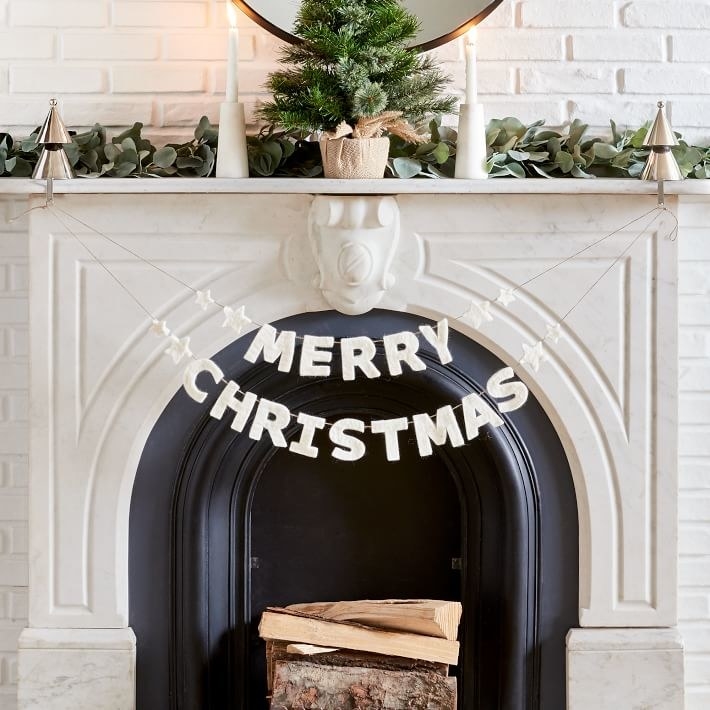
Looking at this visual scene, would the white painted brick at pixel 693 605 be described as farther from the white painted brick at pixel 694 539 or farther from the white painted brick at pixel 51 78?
the white painted brick at pixel 51 78

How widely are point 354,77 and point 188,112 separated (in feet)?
1.58

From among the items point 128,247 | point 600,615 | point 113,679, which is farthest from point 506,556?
point 128,247

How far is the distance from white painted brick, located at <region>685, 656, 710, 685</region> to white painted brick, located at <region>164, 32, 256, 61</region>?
1765 mm

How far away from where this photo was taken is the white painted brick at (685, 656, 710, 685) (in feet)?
6.77

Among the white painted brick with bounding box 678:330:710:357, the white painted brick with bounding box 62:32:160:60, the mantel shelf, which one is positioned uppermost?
the white painted brick with bounding box 62:32:160:60

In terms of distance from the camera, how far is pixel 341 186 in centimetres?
177

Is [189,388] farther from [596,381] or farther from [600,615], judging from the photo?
[600,615]

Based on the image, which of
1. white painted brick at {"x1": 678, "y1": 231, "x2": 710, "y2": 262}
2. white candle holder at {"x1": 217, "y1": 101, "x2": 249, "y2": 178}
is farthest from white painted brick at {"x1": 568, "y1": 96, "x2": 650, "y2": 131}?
white candle holder at {"x1": 217, "y1": 101, "x2": 249, "y2": 178}

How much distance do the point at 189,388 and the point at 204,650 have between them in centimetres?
62

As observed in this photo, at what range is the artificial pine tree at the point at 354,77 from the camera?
5.62ft

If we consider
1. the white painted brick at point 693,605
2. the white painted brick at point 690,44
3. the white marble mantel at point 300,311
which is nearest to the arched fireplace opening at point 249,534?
the white marble mantel at point 300,311

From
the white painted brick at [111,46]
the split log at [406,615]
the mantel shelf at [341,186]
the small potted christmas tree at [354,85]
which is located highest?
the white painted brick at [111,46]

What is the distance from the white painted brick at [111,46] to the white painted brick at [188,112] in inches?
4.7

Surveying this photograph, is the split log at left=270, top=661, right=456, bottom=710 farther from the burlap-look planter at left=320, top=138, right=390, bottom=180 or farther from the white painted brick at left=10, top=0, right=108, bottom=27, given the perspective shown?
the white painted brick at left=10, top=0, right=108, bottom=27
